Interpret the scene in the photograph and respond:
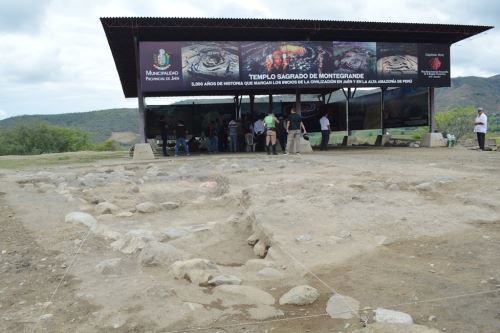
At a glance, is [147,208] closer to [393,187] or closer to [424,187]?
[393,187]

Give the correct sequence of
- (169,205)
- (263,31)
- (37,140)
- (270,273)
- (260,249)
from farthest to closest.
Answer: (37,140) < (263,31) < (169,205) < (260,249) < (270,273)

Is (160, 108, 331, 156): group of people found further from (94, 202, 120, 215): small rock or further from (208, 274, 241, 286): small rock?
(208, 274, 241, 286): small rock

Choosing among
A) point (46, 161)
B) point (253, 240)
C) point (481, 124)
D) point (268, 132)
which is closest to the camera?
point (253, 240)

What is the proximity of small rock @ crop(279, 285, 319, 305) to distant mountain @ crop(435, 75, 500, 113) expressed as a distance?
3310 inches

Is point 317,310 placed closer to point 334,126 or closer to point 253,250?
point 253,250

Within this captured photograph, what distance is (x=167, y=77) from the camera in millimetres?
15953

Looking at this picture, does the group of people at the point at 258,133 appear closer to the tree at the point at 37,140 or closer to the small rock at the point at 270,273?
the small rock at the point at 270,273

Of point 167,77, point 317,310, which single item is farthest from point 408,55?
point 317,310

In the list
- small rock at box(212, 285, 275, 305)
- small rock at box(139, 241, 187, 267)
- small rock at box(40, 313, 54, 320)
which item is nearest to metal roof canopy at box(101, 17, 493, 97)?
small rock at box(139, 241, 187, 267)

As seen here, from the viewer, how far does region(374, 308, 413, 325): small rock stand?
2760 mm

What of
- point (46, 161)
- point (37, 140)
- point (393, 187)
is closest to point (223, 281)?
point (393, 187)

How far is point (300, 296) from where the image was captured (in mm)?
3182

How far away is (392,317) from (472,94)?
9979 cm

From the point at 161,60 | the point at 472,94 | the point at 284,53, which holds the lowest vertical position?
the point at 161,60
